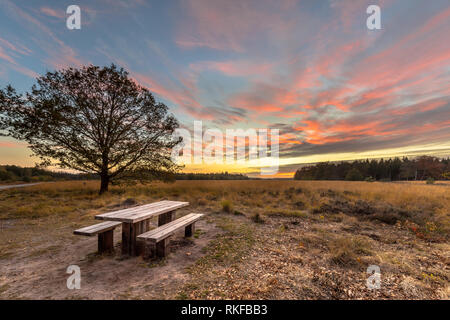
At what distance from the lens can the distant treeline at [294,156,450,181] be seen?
45.5 meters

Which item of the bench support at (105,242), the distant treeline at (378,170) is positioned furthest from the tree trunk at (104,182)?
the distant treeline at (378,170)

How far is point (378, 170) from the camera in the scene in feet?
195

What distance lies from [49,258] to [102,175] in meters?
Result: 8.94

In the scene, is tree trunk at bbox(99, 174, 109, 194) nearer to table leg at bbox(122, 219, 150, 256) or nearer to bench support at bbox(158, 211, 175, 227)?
bench support at bbox(158, 211, 175, 227)

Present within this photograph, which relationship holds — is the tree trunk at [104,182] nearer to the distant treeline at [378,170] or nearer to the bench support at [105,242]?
the bench support at [105,242]

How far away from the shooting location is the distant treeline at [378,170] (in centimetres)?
4547

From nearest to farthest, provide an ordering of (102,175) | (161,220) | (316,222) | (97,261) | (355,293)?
(355,293) < (97,261) < (161,220) < (316,222) < (102,175)

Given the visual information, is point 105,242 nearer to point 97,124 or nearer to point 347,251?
point 347,251

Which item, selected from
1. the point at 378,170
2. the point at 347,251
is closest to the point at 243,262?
the point at 347,251
